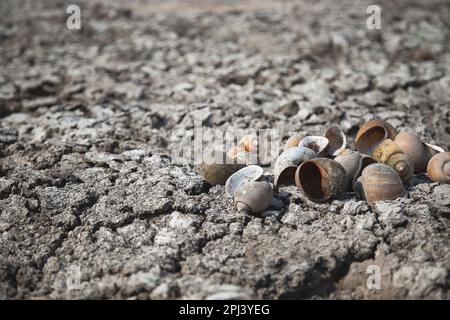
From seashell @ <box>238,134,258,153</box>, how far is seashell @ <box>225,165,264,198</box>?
50 cm

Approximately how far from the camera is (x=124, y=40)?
22.6ft

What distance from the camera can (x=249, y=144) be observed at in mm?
3979

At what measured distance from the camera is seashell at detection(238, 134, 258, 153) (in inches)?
156

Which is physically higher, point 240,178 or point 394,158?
point 394,158

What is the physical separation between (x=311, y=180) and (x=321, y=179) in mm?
93

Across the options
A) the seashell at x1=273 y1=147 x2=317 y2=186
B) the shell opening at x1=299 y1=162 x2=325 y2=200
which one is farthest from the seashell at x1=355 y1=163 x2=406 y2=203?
the seashell at x1=273 y1=147 x2=317 y2=186

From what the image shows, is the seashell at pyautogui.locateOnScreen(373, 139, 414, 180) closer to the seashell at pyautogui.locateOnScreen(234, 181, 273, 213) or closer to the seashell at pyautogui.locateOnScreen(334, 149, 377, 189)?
the seashell at pyautogui.locateOnScreen(334, 149, 377, 189)

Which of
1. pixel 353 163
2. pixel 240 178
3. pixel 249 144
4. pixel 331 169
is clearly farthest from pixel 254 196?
pixel 249 144

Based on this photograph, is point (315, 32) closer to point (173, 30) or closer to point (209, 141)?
point (173, 30)

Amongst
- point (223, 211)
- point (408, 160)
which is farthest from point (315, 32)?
point (223, 211)

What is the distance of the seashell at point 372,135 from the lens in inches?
153

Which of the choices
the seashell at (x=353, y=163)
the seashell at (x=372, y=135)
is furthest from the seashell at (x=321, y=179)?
the seashell at (x=372, y=135)

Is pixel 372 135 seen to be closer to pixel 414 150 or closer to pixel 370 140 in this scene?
pixel 370 140

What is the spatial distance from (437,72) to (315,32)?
1.89 m
